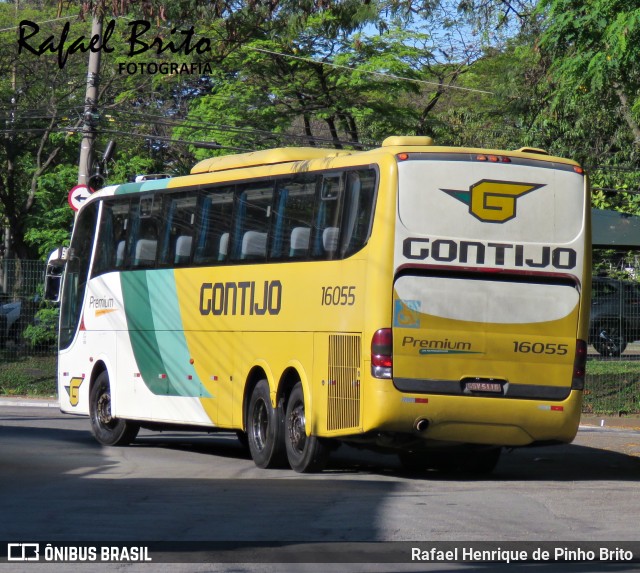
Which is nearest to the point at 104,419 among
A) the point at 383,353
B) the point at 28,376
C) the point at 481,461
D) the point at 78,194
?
the point at 481,461

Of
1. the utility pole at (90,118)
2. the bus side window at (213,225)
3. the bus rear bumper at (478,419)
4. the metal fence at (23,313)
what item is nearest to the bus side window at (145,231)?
the bus side window at (213,225)

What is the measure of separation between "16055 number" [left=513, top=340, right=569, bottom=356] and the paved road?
1.42m

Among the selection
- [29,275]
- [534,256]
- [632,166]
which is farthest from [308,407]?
[632,166]

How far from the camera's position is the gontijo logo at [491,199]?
13.8 metres

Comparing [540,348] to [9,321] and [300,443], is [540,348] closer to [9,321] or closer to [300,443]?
[300,443]

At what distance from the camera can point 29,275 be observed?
2836 cm

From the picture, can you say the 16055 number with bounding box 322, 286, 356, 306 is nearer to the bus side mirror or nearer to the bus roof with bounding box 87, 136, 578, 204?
the bus roof with bounding box 87, 136, 578, 204

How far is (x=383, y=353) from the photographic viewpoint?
44.1 feet

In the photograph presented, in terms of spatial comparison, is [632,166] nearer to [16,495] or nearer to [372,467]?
[372,467]

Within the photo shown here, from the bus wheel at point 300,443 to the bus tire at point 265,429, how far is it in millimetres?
116

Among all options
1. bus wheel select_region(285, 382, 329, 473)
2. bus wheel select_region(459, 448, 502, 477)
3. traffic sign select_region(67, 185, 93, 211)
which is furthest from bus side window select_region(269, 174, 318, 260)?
traffic sign select_region(67, 185, 93, 211)

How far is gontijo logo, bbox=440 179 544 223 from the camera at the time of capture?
45.3ft

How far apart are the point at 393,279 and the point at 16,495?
14.2 feet

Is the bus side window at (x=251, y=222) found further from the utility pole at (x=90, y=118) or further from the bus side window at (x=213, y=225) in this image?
the utility pole at (x=90, y=118)
